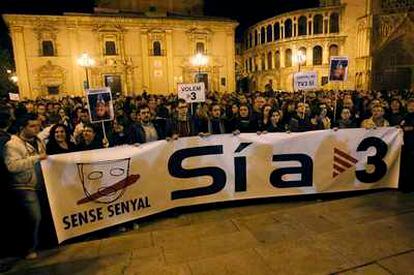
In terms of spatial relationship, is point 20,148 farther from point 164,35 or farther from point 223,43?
point 223,43

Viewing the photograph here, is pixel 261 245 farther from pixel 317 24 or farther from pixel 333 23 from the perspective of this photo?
pixel 317 24

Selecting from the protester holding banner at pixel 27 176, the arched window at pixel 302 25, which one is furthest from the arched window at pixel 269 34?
the protester holding banner at pixel 27 176

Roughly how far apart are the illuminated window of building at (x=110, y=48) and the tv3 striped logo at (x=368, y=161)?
3382 cm

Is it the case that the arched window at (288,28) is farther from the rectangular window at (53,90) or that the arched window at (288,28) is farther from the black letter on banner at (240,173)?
the black letter on banner at (240,173)

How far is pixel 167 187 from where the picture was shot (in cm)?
539

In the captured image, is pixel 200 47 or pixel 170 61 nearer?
pixel 170 61

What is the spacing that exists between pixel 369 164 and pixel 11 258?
5.87 metres

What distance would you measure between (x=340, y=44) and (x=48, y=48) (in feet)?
122

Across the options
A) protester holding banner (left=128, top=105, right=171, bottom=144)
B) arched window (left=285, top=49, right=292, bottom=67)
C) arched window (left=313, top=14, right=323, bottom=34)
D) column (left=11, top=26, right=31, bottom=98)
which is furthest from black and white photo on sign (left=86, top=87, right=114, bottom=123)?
arched window (left=313, top=14, right=323, bottom=34)

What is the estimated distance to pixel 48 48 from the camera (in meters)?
34.1

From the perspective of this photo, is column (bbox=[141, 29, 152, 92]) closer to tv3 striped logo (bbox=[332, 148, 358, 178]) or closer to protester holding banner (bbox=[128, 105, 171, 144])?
protester holding banner (bbox=[128, 105, 171, 144])

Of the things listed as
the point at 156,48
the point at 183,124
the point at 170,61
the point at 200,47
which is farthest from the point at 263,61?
the point at 183,124

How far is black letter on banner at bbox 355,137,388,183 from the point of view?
19.3 ft

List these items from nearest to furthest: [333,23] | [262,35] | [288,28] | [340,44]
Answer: [340,44], [333,23], [288,28], [262,35]
